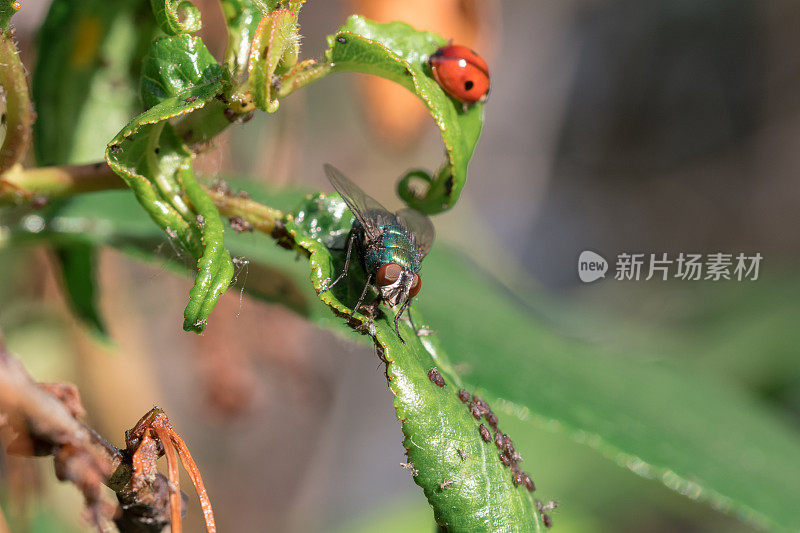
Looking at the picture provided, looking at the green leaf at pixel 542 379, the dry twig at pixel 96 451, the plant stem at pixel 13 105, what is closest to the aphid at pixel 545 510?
the green leaf at pixel 542 379

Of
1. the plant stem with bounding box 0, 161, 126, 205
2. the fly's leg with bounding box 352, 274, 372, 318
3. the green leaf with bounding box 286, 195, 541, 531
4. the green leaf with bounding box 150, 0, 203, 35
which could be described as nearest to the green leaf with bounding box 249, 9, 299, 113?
the green leaf with bounding box 150, 0, 203, 35

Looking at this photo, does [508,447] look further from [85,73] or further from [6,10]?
[85,73]

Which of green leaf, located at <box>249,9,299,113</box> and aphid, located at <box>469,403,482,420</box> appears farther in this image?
aphid, located at <box>469,403,482,420</box>

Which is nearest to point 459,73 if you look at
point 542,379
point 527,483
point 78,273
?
point 527,483

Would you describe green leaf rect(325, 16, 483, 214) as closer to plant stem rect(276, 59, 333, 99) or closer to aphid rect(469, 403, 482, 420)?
plant stem rect(276, 59, 333, 99)

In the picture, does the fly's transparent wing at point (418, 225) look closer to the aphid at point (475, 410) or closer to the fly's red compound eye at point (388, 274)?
the fly's red compound eye at point (388, 274)

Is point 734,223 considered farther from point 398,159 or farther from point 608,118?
point 398,159
